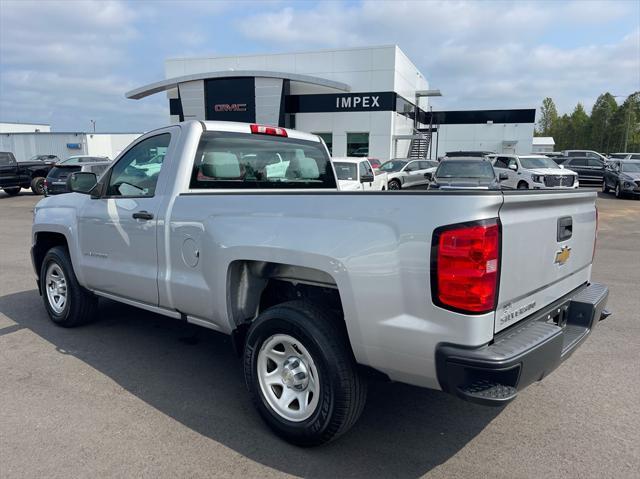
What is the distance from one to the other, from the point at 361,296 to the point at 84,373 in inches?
109

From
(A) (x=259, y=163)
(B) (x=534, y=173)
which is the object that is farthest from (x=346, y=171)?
(A) (x=259, y=163)

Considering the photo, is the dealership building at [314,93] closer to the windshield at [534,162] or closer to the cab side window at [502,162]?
the cab side window at [502,162]

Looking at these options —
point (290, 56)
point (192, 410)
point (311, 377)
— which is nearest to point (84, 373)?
point (192, 410)

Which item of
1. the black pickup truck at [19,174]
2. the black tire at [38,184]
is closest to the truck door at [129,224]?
the black pickup truck at [19,174]

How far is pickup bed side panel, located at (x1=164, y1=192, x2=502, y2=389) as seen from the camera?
2.35 m

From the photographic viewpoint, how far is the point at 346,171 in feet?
48.5

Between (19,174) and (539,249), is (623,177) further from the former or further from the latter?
(19,174)

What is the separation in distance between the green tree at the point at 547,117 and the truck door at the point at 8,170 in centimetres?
10282

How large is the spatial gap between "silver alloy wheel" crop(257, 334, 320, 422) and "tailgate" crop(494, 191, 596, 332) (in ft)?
3.80

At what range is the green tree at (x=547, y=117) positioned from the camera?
10212cm

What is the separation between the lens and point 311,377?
2.94m

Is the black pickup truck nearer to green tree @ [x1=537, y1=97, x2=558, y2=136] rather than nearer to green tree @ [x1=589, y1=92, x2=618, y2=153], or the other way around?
green tree @ [x1=589, y1=92, x2=618, y2=153]

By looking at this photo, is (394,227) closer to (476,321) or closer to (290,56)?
(476,321)

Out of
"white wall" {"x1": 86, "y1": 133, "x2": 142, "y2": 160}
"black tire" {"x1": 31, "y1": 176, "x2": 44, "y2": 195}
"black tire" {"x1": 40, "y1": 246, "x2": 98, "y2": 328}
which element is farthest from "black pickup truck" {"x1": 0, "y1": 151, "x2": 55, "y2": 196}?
"white wall" {"x1": 86, "y1": 133, "x2": 142, "y2": 160}
